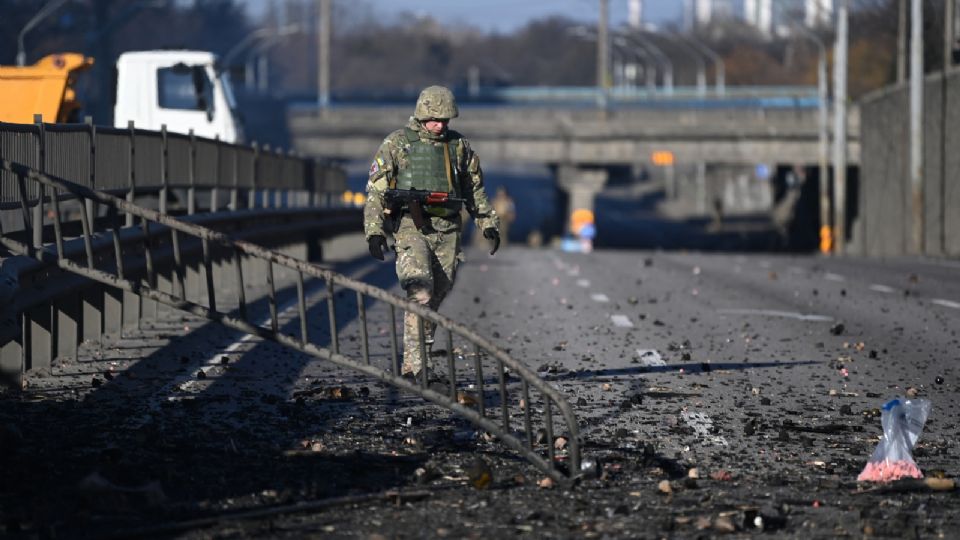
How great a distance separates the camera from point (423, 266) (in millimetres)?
10844

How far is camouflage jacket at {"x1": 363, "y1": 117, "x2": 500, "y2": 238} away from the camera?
10828mm

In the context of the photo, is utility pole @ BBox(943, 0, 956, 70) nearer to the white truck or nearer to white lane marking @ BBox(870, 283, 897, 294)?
white lane marking @ BBox(870, 283, 897, 294)

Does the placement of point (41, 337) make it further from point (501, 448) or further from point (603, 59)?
point (603, 59)

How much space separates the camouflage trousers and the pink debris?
3.50 m

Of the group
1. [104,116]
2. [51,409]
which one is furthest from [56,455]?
[104,116]

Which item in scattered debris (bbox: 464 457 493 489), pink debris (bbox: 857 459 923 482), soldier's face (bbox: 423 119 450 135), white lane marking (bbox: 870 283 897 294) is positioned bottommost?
white lane marking (bbox: 870 283 897 294)

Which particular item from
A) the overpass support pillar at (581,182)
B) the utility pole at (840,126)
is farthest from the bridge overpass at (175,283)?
the overpass support pillar at (581,182)

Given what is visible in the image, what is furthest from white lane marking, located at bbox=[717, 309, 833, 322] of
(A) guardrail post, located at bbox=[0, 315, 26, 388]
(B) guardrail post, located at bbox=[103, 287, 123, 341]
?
(A) guardrail post, located at bbox=[0, 315, 26, 388]

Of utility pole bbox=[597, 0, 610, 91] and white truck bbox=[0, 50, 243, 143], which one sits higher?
utility pole bbox=[597, 0, 610, 91]

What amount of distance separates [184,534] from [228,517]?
32 cm

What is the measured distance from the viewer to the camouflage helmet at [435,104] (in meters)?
10.6

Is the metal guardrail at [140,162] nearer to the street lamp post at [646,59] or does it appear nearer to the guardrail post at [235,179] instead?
the guardrail post at [235,179]

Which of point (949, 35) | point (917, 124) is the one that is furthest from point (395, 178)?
point (917, 124)

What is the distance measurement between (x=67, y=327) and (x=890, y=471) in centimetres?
659
